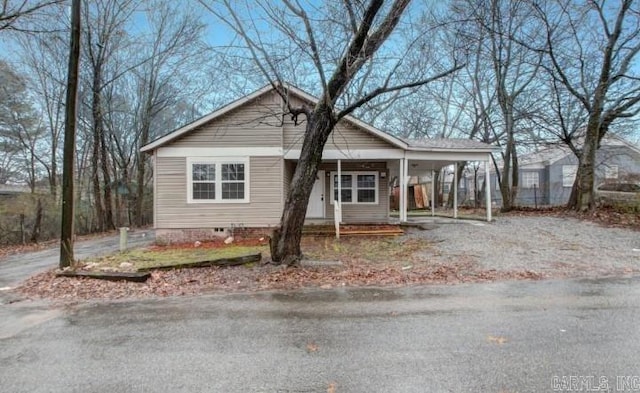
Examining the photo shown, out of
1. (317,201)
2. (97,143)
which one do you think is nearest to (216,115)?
(317,201)

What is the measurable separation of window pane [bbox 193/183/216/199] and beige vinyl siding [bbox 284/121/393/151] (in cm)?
298

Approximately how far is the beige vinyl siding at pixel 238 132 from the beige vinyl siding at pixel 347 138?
44 cm

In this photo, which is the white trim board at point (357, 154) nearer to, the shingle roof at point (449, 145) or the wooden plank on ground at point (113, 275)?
the shingle roof at point (449, 145)

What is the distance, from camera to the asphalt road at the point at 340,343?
3.31 m

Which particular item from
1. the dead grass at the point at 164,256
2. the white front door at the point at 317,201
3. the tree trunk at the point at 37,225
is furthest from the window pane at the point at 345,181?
the tree trunk at the point at 37,225

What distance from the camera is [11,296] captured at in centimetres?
705

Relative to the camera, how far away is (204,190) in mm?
13398

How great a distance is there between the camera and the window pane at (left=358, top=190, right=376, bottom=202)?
15.5 meters

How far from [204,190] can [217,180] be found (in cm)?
55

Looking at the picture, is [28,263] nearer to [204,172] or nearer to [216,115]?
[204,172]

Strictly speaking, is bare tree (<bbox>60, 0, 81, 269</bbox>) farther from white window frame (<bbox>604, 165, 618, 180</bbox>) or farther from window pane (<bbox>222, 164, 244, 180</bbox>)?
white window frame (<bbox>604, 165, 618, 180</bbox>)

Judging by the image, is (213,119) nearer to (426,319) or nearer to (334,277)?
(334,277)

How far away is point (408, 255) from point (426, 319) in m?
4.70

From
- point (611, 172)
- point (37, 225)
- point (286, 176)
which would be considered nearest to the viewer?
point (286, 176)
